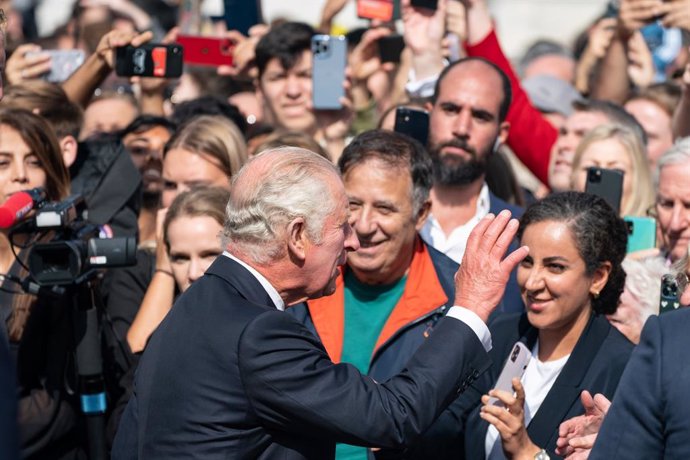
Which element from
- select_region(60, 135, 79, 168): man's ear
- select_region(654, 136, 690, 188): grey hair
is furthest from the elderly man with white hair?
select_region(60, 135, 79, 168): man's ear

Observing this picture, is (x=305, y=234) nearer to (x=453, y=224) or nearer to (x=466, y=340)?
(x=466, y=340)

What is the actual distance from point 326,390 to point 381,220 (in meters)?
1.45

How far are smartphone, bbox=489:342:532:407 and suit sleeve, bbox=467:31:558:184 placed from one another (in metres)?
2.61

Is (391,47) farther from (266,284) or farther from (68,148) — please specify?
(266,284)

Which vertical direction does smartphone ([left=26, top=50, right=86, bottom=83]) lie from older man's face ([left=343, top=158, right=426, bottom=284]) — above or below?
below

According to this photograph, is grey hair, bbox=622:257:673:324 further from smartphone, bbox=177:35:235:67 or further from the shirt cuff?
smartphone, bbox=177:35:235:67

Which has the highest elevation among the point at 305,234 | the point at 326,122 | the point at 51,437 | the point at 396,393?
the point at 305,234

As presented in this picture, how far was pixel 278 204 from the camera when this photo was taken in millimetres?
3201

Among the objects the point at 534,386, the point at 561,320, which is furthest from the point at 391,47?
the point at 534,386

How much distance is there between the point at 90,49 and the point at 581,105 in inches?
148

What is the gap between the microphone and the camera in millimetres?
4094

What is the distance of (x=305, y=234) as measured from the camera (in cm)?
325

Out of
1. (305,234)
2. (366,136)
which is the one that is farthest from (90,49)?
(305,234)

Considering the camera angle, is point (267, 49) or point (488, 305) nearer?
point (488, 305)
